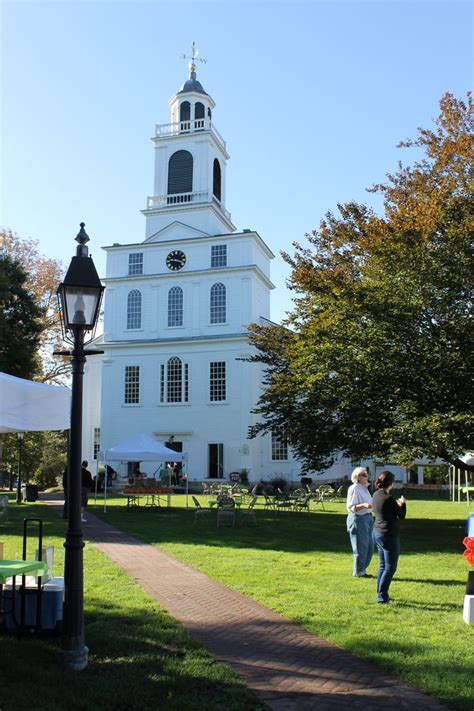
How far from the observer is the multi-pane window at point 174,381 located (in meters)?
44.5

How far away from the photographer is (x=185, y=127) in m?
49.1

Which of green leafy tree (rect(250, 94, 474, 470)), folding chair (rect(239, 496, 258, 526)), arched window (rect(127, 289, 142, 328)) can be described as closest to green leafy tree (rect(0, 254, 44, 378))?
folding chair (rect(239, 496, 258, 526))

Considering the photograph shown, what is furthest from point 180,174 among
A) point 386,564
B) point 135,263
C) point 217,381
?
point 386,564

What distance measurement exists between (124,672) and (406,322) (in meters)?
11.0

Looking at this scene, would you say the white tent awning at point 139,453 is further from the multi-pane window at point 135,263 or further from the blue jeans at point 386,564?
the multi-pane window at point 135,263

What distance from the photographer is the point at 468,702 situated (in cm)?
502

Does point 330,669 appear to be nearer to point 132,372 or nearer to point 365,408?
point 365,408

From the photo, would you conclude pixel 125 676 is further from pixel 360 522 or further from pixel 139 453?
pixel 139 453

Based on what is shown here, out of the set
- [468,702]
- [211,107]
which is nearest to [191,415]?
[211,107]

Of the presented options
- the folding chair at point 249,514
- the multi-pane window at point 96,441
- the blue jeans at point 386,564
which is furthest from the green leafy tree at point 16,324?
the multi-pane window at point 96,441

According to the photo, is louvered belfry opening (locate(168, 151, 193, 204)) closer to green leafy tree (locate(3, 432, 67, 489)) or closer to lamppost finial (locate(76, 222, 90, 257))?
green leafy tree (locate(3, 432, 67, 489))

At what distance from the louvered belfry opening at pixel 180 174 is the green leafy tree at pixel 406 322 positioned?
31.6 m

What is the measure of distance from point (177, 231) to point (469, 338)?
1351 inches

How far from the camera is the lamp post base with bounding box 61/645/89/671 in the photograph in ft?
18.9
